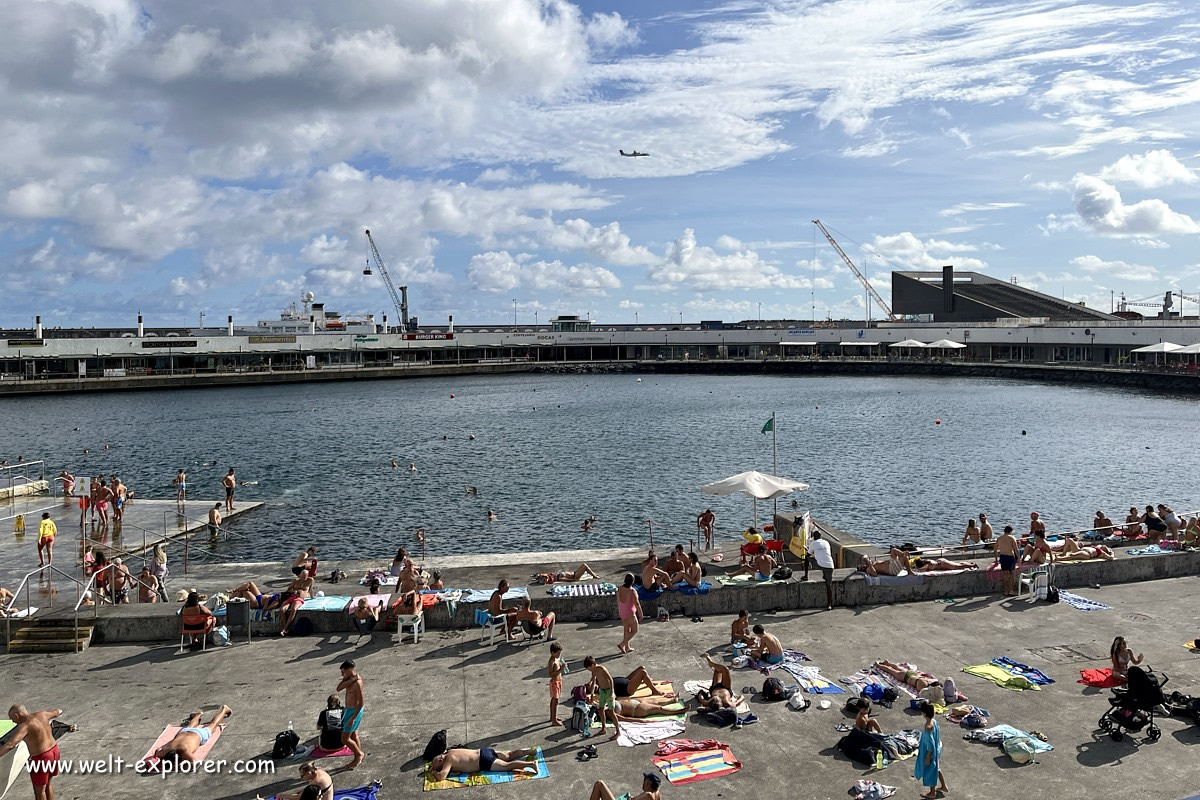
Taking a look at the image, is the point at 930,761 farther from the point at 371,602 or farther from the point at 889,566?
the point at 371,602

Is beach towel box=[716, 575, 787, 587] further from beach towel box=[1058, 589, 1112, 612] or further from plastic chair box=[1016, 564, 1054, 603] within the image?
beach towel box=[1058, 589, 1112, 612]

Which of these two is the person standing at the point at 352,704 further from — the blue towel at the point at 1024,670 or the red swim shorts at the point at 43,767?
the blue towel at the point at 1024,670

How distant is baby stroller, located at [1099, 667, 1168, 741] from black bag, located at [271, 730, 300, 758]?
1076 cm

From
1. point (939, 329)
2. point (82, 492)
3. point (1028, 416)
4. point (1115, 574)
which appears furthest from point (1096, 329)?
point (82, 492)

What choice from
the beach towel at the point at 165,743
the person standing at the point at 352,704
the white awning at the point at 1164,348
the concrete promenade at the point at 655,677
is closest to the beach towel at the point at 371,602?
the concrete promenade at the point at 655,677

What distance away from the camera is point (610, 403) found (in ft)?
282

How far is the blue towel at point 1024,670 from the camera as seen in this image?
12.8 m

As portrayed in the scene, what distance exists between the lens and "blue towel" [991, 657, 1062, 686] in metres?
12.8

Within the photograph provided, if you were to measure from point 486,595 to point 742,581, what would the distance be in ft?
17.2

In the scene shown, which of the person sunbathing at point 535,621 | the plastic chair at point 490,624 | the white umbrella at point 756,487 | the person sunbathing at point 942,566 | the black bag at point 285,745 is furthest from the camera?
the white umbrella at point 756,487

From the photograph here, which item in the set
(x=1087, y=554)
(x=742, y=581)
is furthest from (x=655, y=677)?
(x=1087, y=554)

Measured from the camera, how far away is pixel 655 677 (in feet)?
44.0

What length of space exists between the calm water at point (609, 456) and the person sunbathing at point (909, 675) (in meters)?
A: 16.9

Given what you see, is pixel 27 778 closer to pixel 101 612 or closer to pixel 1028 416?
pixel 101 612
